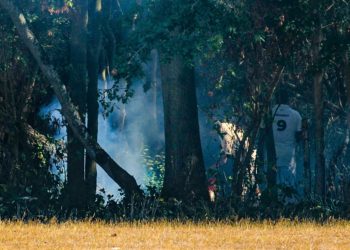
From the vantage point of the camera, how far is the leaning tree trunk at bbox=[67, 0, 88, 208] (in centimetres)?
2042

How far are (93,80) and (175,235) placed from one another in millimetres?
7014

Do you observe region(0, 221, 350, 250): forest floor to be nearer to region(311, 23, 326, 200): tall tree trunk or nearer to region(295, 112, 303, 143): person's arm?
region(311, 23, 326, 200): tall tree trunk

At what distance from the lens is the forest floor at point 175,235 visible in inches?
548

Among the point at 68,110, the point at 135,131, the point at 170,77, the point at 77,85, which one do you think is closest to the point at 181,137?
the point at 170,77

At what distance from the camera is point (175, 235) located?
15.0 meters

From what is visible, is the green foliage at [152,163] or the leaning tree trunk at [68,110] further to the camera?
the green foliage at [152,163]

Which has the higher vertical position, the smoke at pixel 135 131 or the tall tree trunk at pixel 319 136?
the smoke at pixel 135 131

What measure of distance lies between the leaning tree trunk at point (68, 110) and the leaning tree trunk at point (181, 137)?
0.76 m

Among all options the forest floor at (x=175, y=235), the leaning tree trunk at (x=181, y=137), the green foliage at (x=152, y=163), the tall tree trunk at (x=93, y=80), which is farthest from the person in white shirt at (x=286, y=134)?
the green foliage at (x=152, y=163)

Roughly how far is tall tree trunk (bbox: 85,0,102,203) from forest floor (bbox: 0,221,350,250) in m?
3.91

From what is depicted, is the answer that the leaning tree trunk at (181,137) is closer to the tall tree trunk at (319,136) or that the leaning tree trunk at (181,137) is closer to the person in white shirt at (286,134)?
the tall tree trunk at (319,136)

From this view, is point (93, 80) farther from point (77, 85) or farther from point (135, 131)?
point (135, 131)

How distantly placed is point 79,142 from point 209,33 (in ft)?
13.7

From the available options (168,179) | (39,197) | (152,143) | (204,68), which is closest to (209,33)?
(168,179)
